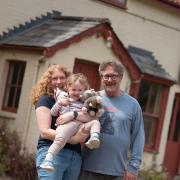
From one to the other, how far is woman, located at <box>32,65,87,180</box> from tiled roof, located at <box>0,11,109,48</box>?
6837 millimetres

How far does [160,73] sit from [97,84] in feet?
8.20

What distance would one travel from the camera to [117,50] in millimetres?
14609

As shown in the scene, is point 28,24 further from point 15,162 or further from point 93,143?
point 93,143

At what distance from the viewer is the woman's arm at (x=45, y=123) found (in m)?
5.82

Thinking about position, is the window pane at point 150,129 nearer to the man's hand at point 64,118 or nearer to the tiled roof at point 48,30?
the tiled roof at point 48,30

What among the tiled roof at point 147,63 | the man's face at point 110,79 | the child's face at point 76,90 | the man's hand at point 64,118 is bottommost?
the man's hand at point 64,118

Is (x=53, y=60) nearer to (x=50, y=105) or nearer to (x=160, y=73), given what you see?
(x=160, y=73)

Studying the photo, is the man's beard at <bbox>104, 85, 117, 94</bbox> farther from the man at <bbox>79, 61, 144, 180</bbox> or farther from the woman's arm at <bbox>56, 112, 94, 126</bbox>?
the woman's arm at <bbox>56, 112, 94, 126</bbox>

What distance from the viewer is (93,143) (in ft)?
18.9

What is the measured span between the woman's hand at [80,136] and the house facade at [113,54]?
7076 millimetres

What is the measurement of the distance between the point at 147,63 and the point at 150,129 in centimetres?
178

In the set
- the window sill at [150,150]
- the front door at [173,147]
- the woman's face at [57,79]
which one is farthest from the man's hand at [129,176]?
the front door at [173,147]

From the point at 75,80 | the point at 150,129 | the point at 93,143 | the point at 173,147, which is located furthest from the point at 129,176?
the point at 173,147

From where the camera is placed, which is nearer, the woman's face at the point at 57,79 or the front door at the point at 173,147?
the woman's face at the point at 57,79
